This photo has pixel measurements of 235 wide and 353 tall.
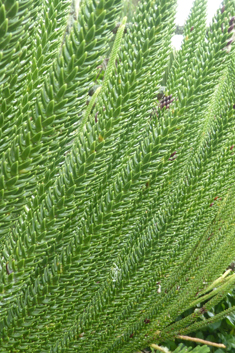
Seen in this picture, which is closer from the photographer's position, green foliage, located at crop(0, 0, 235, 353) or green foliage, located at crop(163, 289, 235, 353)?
green foliage, located at crop(0, 0, 235, 353)

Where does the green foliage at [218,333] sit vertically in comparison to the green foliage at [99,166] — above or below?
below

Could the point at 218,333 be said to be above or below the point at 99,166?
below

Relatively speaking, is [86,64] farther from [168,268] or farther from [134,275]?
[168,268]

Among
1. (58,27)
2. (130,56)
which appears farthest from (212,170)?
(58,27)

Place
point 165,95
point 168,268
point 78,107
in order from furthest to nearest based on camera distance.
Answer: point 168,268 < point 165,95 < point 78,107

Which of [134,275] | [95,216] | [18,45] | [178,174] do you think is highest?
[18,45]

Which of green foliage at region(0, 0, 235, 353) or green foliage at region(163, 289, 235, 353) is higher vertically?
green foliage at region(0, 0, 235, 353)

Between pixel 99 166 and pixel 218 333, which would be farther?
pixel 218 333

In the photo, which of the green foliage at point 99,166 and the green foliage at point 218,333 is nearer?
the green foliage at point 99,166
